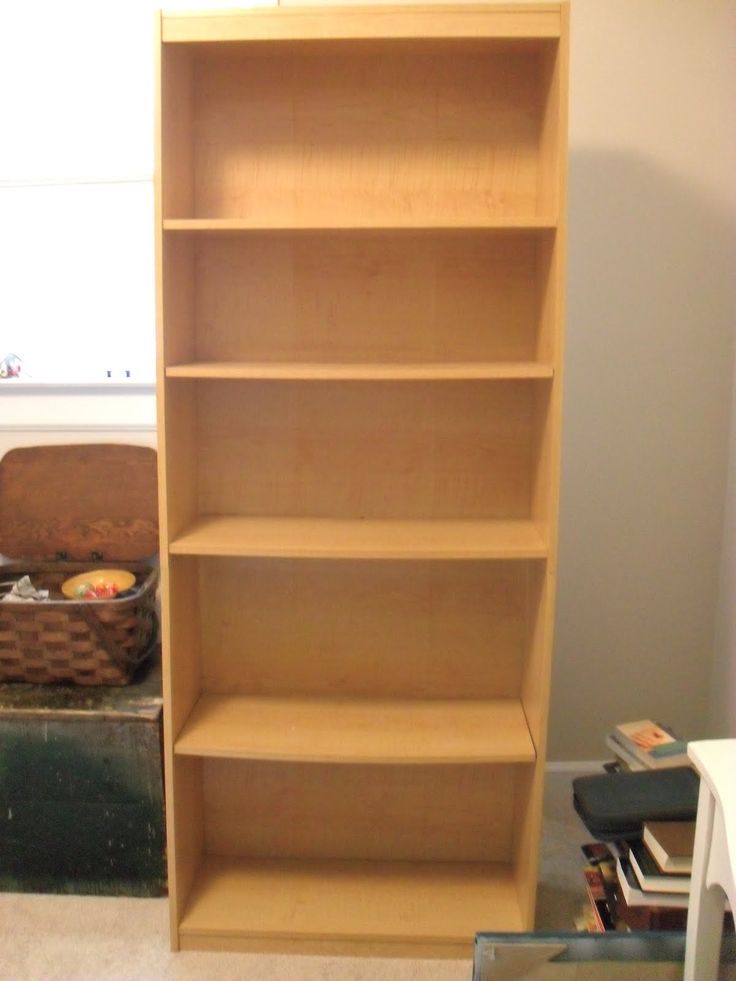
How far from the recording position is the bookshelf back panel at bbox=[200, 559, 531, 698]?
2.02 metres

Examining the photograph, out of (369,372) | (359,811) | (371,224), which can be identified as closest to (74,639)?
(359,811)

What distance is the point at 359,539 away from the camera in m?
1.82

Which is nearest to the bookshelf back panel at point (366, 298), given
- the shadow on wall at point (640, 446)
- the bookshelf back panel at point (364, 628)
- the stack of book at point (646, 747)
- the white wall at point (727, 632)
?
the shadow on wall at point (640, 446)

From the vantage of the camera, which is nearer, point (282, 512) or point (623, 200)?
point (282, 512)

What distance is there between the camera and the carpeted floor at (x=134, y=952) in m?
1.82

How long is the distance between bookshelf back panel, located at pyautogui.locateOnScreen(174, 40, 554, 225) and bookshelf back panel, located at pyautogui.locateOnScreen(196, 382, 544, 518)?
412 millimetres

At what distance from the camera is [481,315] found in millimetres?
1898

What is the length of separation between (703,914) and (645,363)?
1.36 meters

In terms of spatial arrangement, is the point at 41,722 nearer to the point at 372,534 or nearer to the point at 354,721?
the point at 354,721

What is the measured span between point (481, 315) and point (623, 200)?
58 centimetres

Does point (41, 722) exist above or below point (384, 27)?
below

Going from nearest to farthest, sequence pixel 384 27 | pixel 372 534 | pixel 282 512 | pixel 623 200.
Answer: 1. pixel 384 27
2. pixel 372 534
3. pixel 282 512
4. pixel 623 200

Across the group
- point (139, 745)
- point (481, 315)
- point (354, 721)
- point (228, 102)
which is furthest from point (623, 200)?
point (139, 745)

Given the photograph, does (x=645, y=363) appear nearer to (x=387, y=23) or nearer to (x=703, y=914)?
(x=387, y=23)
